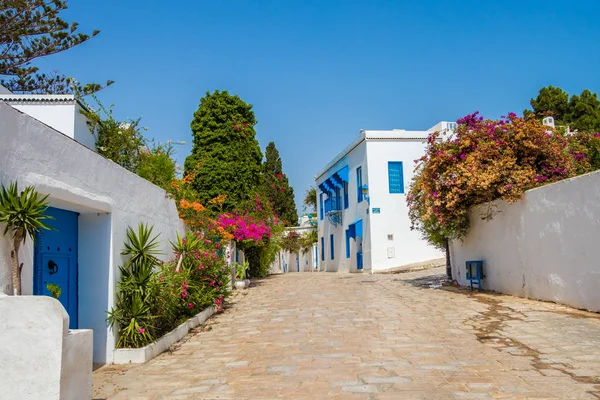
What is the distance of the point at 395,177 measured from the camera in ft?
76.6

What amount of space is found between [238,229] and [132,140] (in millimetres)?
4102

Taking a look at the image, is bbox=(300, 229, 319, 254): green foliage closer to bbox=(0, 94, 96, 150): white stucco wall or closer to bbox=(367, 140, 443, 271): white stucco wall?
bbox=(367, 140, 443, 271): white stucco wall

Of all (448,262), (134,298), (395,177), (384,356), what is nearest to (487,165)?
(448,262)

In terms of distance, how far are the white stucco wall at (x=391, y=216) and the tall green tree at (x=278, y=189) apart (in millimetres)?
18978

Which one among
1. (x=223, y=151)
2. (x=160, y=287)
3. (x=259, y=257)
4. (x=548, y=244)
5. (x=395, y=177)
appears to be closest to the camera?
(x=160, y=287)

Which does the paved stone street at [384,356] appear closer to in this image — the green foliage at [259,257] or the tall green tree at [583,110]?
the green foliage at [259,257]

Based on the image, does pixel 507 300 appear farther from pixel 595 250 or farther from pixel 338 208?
pixel 338 208

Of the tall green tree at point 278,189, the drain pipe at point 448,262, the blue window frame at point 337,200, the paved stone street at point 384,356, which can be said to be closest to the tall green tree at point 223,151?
the drain pipe at point 448,262

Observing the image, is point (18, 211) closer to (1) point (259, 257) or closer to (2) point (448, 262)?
(2) point (448, 262)

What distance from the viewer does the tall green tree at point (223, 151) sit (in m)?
18.5

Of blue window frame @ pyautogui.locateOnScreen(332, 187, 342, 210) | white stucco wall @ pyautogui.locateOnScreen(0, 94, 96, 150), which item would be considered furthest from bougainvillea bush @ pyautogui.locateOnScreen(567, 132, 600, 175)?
blue window frame @ pyautogui.locateOnScreen(332, 187, 342, 210)

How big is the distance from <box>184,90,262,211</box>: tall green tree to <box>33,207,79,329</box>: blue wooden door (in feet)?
37.4

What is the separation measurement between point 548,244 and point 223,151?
38.3ft

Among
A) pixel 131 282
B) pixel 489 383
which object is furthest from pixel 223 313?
pixel 489 383
